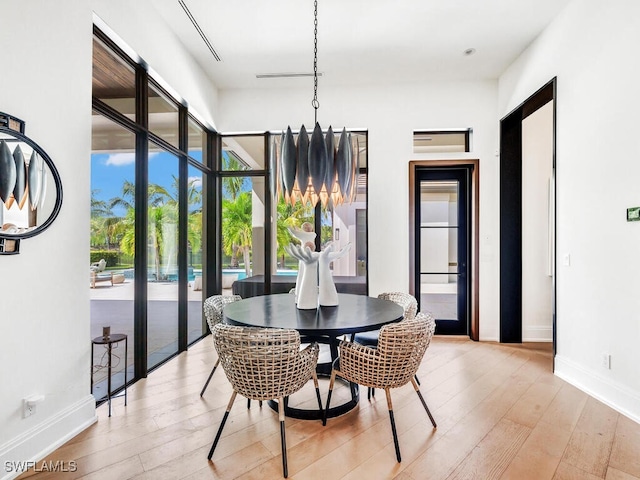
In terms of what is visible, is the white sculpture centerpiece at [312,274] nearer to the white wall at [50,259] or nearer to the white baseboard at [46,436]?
the white wall at [50,259]

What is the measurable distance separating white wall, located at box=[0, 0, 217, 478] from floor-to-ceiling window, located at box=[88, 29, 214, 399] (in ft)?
1.03

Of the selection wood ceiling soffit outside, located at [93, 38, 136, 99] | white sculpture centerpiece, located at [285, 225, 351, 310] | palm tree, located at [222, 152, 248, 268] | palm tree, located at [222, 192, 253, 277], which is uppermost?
wood ceiling soffit outside, located at [93, 38, 136, 99]

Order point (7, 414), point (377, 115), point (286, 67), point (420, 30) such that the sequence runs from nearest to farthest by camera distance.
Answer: point (7, 414)
point (420, 30)
point (286, 67)
point (377, 115)

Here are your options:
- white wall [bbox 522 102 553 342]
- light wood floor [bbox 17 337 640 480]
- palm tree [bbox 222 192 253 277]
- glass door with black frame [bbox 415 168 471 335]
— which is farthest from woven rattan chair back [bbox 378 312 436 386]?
palm tree [bbox 222 192 253 277]

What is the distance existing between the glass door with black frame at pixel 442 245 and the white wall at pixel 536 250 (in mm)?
706

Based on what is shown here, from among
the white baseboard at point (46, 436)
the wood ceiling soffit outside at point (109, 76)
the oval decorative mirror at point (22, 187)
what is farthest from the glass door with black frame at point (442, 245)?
the oval decorative mirror at point (22, 187)

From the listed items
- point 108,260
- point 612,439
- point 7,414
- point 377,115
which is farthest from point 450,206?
point 7,414

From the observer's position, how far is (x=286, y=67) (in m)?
4.14

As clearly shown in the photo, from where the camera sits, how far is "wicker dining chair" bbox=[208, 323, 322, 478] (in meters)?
1.85

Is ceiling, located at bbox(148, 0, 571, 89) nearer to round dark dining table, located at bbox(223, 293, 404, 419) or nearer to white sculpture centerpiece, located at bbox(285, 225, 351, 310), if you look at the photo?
white sculpture centerpiece, located at bbox(285, 225, 351, 310)

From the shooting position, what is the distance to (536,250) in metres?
4.28

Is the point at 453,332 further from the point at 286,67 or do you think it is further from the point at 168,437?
the point at 286,67

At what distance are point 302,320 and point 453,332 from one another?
123 inches

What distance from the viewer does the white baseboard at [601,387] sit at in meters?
2.40
